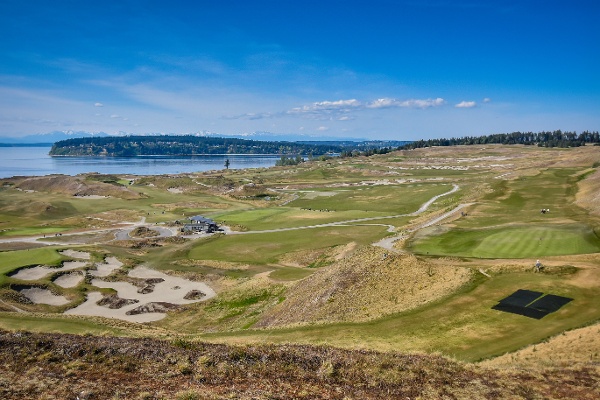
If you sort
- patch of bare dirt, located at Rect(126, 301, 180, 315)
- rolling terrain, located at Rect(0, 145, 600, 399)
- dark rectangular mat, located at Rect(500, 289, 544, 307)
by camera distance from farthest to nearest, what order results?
patch of bare dirt, located at Rect(126, 301, 180, 315)
dark rectangular mat, located at Rect(500, 289, 544, 307)
rolling terrain, located at Rect(0, 145, 600, 399)

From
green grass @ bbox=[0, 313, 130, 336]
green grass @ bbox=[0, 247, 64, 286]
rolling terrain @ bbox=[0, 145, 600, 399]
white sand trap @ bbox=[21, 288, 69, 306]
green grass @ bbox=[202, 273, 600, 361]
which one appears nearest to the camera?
rolling terrain @ bbox=[0, 145, 600, 399]

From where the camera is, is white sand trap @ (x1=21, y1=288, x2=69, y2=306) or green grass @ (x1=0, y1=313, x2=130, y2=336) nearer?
green grass @ (x1=0, y1=313, x2=130, y2=336)

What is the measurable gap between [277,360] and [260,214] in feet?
280

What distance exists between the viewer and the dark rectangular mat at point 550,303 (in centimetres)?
2486

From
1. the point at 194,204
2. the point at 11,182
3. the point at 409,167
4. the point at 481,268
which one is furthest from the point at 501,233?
the point at 11,182

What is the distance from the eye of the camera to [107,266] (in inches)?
2370

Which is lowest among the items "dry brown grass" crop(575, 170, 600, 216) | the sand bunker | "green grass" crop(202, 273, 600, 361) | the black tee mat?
the sand bunker

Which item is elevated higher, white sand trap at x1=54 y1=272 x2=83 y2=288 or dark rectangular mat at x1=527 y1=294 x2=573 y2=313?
dark rectangular mat at x1=527 y1=294 x2=573 y2=313

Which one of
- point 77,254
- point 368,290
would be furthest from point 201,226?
point 368,290

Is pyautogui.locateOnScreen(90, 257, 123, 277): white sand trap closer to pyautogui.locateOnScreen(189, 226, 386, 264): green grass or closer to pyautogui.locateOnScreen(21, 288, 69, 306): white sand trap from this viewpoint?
pyautogui.locateOnScreen(21, 288, 69, 306): white sand trap

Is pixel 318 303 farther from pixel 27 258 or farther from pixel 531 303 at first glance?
pixel 27 258

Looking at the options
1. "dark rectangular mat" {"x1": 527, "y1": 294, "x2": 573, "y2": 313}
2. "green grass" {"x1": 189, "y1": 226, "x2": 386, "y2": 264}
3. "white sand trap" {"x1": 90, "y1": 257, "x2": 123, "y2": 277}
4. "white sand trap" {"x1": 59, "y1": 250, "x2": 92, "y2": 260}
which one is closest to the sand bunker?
"white sand trap" {"x1": 90, "y1": 257, "x2": 123, "y2": 277}

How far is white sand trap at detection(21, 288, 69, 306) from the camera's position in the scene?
46500 millimetres

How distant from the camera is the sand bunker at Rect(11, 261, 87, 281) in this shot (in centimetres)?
5212
